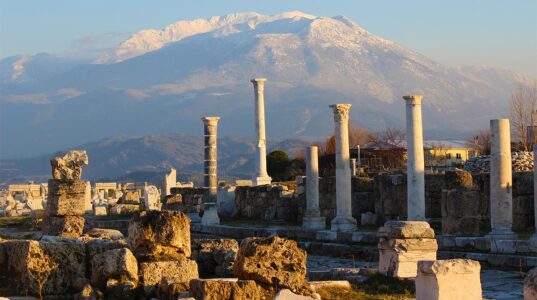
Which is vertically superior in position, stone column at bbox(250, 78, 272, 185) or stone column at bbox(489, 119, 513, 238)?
stone column at bbox(250, 78, 272, 185)

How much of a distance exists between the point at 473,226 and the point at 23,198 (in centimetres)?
3573

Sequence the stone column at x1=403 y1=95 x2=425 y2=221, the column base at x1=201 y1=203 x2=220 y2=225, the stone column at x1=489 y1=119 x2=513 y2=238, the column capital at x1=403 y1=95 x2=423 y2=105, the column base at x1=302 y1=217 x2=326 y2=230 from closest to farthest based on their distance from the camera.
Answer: the stone column at x1=489 y1=119 x2=513 y2=238 → the stone column at x1=403 y1=95 x2=425 y2=221 → the column capital at x1=403 y1=95 x2=423 y2=105 → the column base at x1=302 y1=217 x2=326 y2=230 → the column base at x1=201 y1=203 x2=220 y2=225

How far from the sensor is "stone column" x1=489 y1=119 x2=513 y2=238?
82.5 ft

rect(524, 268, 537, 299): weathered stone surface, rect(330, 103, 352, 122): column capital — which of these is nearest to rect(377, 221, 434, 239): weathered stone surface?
rect(524, 268, 537, 299): weathered stone surface

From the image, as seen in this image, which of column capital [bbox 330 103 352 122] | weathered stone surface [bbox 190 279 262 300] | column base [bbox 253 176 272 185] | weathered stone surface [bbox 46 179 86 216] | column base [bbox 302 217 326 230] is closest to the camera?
weathered stone surface [bbox 190 279 262 300]

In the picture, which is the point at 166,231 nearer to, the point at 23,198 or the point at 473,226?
the point at 473,226

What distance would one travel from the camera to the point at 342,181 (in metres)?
32.2

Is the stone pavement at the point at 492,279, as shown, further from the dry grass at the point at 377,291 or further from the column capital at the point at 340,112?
the column capital at the point at 340,112

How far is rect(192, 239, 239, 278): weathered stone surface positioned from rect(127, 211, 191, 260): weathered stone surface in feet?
3.29

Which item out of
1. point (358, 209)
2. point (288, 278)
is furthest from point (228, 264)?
point (358, 209)

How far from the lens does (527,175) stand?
28.6 meters

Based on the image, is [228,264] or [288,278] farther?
[228,264]

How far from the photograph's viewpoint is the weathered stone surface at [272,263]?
1563cm

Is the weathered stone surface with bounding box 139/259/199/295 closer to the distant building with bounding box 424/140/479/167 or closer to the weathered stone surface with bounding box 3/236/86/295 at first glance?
the weathered stone surface with bounding box 3/236/86/295
